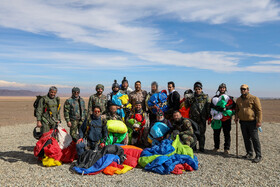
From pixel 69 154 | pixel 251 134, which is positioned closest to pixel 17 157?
pixel 69 154

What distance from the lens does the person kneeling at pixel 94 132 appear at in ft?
19.3

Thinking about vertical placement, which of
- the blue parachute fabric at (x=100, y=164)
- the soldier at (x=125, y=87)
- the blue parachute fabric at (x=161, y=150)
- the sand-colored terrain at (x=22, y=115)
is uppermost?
the soldier at (x=125, y=87)

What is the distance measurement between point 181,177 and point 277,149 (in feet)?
15.4

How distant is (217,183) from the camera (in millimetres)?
4730

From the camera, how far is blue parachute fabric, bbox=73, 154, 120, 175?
5070 mm

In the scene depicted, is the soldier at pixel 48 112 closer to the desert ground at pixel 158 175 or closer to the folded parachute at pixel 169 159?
the desert ground at pixel 158 175

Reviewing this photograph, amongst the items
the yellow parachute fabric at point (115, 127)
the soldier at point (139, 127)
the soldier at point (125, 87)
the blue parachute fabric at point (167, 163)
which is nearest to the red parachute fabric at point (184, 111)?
the soldier at point (139, 127)

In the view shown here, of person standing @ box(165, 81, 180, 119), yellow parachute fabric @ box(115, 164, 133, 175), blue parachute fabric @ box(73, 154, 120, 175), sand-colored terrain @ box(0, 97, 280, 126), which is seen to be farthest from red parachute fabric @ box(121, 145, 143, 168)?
sand-colored terrain @ box(0, 97, 280, 126)

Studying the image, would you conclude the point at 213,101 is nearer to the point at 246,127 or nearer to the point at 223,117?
the point at 223,117

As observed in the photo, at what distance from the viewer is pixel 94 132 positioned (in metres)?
5.88

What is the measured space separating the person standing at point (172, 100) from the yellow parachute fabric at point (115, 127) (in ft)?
4.78

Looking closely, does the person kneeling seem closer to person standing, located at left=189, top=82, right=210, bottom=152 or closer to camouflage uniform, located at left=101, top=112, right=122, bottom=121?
camouflage uniform, located at left=101, top=112, right=122, bottom=121

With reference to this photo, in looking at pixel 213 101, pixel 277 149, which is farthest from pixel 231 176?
pixel 277 149

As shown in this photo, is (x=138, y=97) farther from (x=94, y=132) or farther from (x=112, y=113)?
(x=94, y=132)
